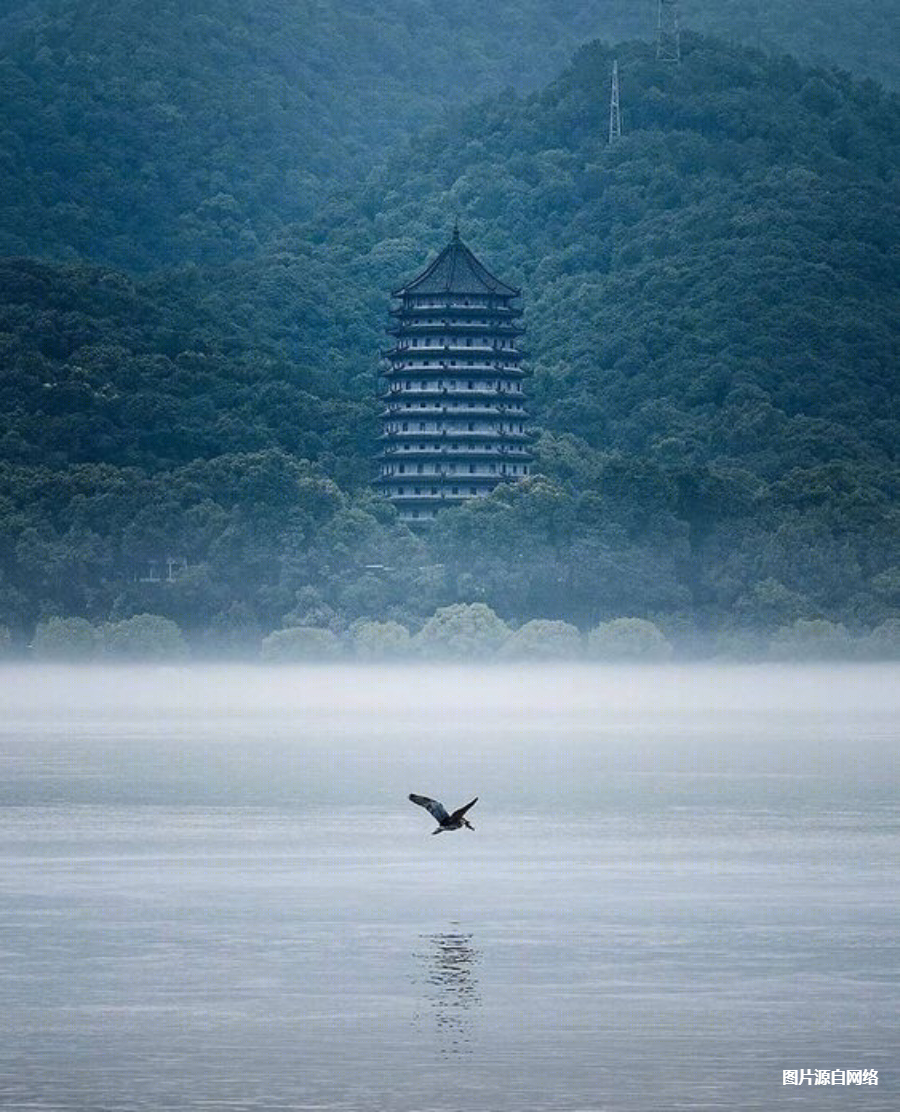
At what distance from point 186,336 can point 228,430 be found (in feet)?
41.6

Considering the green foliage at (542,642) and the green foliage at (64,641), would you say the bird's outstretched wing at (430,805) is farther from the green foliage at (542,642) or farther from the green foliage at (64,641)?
the green foliage at (64,641)

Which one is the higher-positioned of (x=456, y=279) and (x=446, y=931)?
(x=456, y=279)

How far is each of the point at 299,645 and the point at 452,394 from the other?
27048 millimetres

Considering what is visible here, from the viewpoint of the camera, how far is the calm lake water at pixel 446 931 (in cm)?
2848

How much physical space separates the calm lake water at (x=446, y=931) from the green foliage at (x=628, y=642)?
155ft

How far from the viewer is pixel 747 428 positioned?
15550cm

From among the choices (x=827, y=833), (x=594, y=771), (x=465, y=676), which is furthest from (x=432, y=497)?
(x=827, y=833)

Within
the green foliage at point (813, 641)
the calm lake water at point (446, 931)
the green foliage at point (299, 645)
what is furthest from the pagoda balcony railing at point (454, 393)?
the calm lake water at point (446, 931)

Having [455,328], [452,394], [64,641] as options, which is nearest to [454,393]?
[452,394]

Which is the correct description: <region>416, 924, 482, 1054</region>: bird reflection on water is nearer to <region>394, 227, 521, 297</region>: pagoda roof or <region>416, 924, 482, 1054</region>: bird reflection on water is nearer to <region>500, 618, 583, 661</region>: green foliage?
<region>500, 618, 583, 661</region>: green foliage

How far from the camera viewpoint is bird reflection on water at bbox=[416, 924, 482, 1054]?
30.4 metres

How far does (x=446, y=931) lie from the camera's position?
3769cm

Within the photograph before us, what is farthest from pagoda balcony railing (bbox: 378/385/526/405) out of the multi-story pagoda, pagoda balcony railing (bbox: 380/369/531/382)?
pagoda balcony railing (bbox: 380/369/531/382)

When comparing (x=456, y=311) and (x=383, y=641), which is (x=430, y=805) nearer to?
(x=383, y=641)
